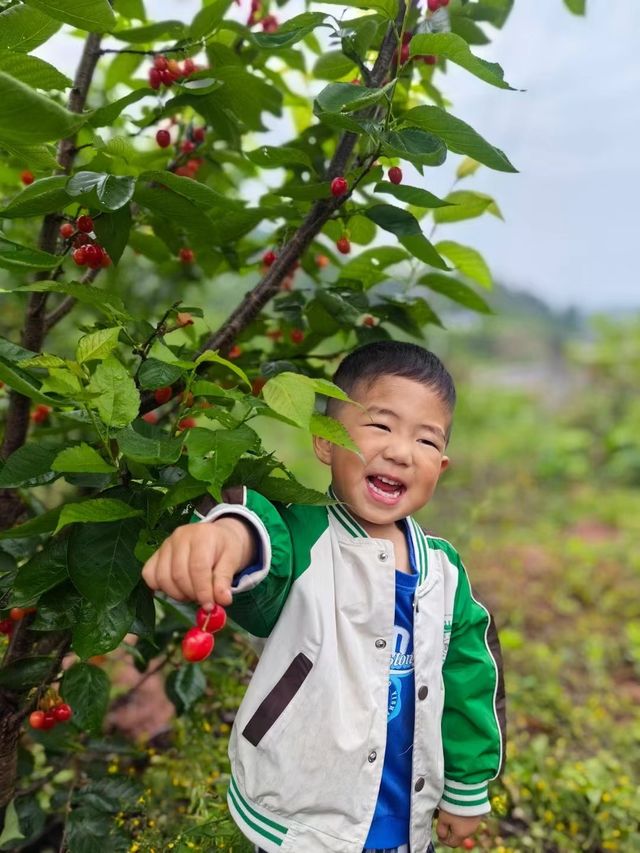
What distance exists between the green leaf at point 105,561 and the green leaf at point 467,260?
0.75m

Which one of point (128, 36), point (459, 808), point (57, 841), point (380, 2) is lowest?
point (57, 841)

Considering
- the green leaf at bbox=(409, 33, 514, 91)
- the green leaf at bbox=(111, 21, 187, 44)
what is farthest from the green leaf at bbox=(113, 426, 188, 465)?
the green leaf at bbox=(111, 21, 187, 44)

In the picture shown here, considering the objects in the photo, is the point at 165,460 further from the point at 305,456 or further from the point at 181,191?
the point at 305,456

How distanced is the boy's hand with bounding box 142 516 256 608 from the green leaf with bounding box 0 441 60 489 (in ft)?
0.81

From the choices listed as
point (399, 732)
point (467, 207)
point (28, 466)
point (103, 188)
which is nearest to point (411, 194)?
point (467, 207)

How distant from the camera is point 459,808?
115cm

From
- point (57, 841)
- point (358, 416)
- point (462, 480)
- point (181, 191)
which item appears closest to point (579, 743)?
point (57, 841)

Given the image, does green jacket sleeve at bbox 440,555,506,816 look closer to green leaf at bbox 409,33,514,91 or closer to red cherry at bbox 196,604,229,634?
red cherry at bbox 196,604,229,634

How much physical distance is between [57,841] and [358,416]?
1.09 metres

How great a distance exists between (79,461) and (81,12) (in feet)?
1.61

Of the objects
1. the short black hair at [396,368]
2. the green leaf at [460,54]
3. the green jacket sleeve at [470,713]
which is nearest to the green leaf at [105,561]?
the short black hair at [396,368]

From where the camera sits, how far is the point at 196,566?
0.80 metres

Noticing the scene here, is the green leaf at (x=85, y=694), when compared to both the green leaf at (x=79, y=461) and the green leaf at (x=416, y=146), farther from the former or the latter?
the green leaf at (x=416, y=146)

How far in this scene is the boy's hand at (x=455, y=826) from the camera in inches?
45.7
